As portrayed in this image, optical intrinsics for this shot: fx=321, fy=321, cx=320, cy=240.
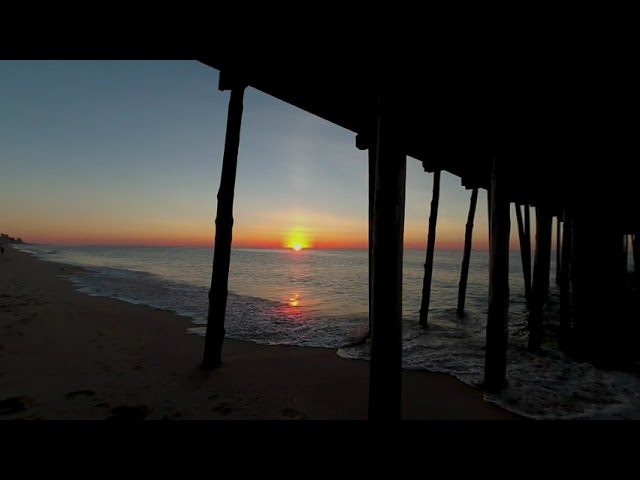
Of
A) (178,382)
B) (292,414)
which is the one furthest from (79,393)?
(292,414)

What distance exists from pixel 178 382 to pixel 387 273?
12.0 feet

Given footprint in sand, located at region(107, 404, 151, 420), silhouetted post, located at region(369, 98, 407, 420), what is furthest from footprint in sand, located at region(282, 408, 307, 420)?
footprint in sand, located at region(107, 404, 151, 420)

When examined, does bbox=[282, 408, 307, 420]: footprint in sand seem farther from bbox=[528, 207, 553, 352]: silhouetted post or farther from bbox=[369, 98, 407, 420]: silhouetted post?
bbox=[528, 207, 553, 352]: silhouetted post

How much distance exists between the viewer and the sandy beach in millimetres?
3846

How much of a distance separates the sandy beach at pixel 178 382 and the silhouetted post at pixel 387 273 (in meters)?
1.33

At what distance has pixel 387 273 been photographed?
9.20ft

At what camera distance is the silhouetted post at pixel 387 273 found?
2795mm

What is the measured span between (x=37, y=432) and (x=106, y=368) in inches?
185

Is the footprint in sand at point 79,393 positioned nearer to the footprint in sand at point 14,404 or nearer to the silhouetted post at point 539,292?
the footprint in sand at point 14,404

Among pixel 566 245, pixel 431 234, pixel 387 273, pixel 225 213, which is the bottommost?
pixel 387 273

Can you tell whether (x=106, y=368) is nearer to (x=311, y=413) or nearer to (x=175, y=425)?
(x=311, y=413)

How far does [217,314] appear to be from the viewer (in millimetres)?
4797

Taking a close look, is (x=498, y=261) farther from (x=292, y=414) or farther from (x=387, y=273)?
(x=292, y=414)

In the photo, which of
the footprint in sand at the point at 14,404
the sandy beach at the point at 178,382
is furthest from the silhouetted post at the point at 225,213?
the footprint in sand at the point at 14,404
